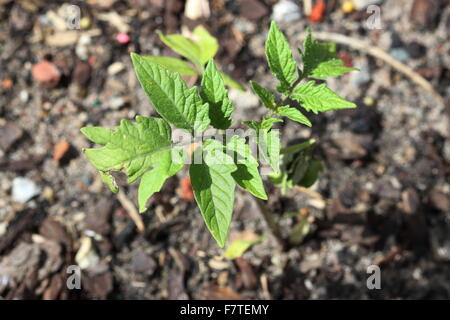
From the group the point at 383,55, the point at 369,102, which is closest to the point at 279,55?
the point at 369,102

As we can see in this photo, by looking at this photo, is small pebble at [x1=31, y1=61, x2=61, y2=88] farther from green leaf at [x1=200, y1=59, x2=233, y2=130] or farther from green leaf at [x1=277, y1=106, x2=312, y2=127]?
green leaf at [x1=277, y1=106, x2=312, y2=127]

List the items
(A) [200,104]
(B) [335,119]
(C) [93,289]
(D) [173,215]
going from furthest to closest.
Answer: (B) [335,119] < (D) [173,215] < (C) [93,289] < (A) [200,104]

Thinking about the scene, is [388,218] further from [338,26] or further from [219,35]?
[219,35]

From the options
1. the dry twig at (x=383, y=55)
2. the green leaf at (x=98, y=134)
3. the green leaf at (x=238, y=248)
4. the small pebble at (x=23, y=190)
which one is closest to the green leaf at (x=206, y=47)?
the green leaf at (x=98, y=134)

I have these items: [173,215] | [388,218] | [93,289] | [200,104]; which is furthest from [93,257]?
[388,218]

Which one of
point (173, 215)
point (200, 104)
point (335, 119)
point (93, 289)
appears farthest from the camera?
point (335, 119)

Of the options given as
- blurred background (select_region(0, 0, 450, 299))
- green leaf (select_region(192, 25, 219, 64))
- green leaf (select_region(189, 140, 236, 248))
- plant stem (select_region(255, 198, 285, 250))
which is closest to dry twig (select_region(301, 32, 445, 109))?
blurred background (select_region(0, 0, 450, 299))

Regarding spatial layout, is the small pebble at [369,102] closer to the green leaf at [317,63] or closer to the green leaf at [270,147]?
the green leaf at [317,63]
